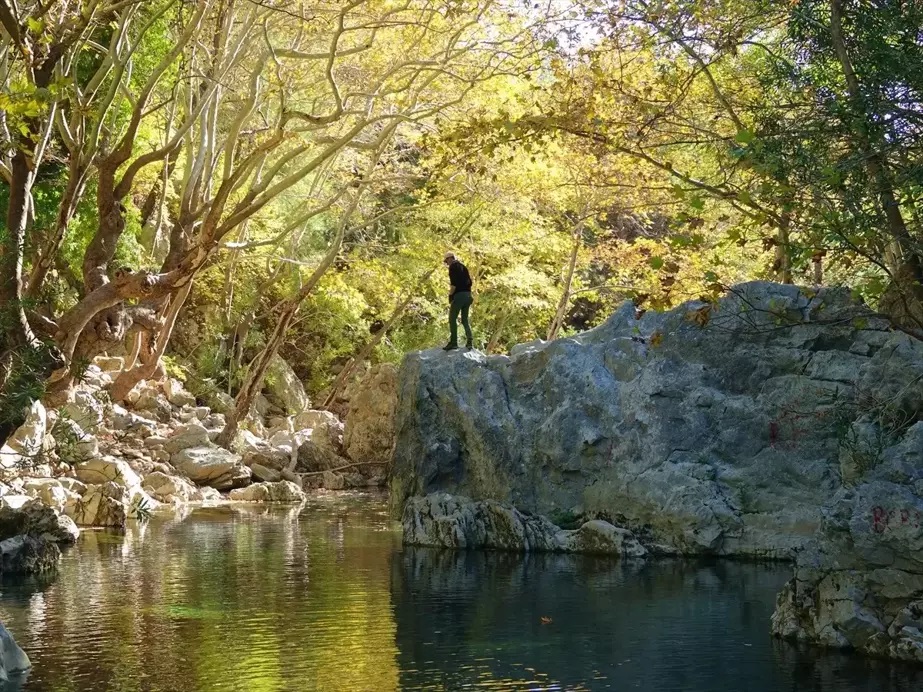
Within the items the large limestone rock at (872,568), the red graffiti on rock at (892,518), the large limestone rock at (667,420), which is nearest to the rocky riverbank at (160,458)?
the large limestone rock at (667,420)

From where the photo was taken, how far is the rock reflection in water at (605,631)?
914 centimetres

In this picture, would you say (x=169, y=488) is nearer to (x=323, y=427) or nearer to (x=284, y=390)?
(x=323, y=427)

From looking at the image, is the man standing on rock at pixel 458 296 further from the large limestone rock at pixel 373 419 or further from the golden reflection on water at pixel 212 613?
the large limestone rock at pixel 373 419

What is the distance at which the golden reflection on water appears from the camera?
9.30m

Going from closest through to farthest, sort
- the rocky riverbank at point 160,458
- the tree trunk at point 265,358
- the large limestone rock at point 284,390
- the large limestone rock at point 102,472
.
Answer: the rocky riverbank at point 160,458, the large limestone rock at point 102,472, the tree trunk at point 265,358, the large limestone rock at point 284,390

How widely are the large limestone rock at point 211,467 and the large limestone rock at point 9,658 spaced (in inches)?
651

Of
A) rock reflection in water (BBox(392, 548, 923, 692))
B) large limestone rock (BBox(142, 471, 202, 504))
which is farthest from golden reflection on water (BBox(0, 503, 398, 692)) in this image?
large limestone rock (BBox(142, 471, 202, 504))

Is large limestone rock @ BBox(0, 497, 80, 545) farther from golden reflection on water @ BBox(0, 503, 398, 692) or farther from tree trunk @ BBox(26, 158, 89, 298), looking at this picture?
tree trunk @ BBox(26, 158, 89, 298)

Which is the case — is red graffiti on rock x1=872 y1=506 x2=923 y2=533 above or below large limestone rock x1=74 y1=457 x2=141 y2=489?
below

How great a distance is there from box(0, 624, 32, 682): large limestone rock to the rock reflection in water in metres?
2.89

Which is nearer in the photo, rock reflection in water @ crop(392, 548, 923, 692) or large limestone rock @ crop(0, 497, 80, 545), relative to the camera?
rock reflection in water @ crop(392, 548, 923, 692)

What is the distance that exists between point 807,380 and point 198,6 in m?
10.1

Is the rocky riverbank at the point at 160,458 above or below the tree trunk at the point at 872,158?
below

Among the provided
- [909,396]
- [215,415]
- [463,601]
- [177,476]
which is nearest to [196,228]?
[177,476]
